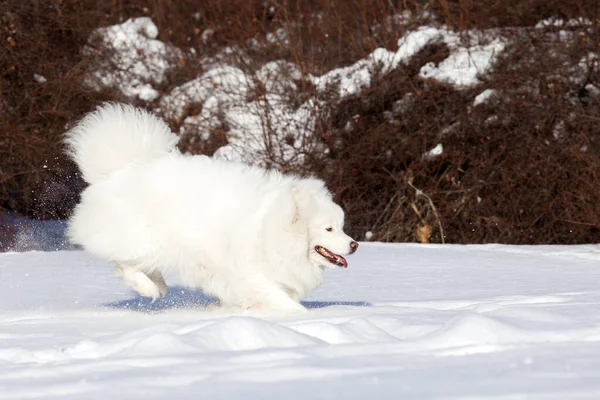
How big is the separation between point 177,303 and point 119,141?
1161mm

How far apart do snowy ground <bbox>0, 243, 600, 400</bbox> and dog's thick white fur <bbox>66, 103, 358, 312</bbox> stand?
9.8 inches

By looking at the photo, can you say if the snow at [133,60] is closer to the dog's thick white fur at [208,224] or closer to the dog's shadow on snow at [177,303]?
the dog's shadow on snow at [177,303]

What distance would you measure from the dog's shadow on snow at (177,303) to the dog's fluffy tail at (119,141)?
861 millimetres

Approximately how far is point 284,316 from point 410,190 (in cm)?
757

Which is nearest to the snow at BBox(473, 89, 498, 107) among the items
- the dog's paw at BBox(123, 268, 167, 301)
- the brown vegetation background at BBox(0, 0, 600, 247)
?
Result: the brown vegetation background at BBox(0, 0, 600, 247)

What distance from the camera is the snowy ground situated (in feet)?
9.21

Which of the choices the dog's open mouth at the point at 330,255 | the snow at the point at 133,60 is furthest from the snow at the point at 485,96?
the dog's open mouth at the point at 330,255

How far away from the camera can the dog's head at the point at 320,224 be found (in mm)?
5035

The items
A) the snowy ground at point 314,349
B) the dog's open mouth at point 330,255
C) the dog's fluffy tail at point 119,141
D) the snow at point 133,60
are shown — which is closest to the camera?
the snowy ground at point 314,349

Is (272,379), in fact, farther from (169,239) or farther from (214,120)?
(214,120)

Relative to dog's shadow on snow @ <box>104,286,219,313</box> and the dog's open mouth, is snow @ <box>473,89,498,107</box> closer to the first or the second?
dog's shadow on snow @ <box>104,286,219,313</box>

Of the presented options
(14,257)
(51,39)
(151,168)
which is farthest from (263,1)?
(151,168)

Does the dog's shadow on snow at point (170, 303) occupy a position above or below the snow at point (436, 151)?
above

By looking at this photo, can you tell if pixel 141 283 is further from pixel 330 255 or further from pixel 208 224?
pixel 330 255
